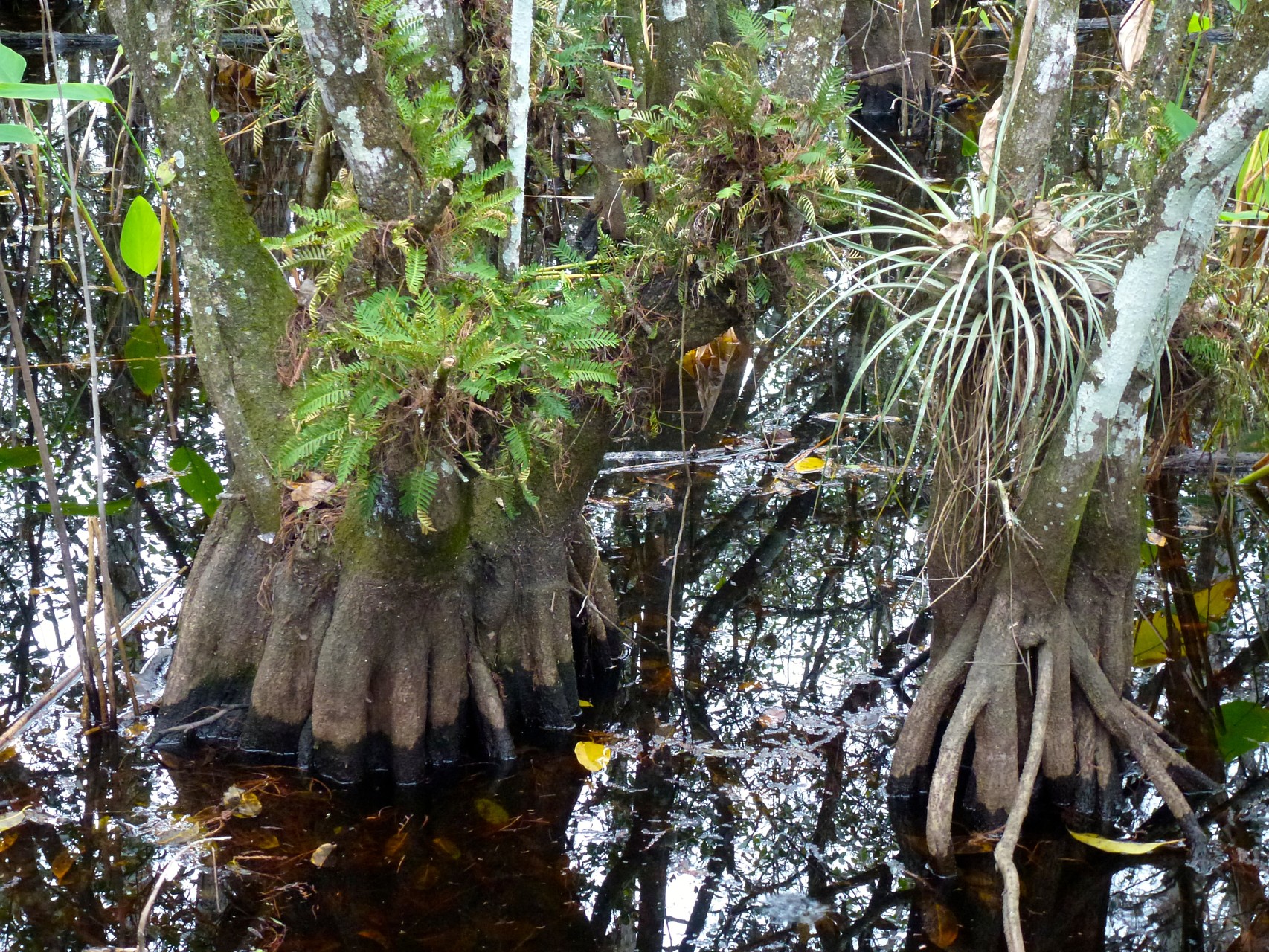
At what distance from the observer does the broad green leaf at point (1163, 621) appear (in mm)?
5824

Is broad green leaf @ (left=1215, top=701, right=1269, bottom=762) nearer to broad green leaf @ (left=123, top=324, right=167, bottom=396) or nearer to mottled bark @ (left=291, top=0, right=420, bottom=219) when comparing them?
mottled bark @ (left=291, top=0, right=420, bottom=219)

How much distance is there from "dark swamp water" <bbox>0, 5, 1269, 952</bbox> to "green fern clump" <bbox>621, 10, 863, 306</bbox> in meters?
1.33

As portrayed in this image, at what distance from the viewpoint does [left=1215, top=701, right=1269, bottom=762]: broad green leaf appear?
202 inches

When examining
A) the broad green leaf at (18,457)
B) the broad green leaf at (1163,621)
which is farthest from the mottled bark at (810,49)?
the broad green leaf at (18,457)

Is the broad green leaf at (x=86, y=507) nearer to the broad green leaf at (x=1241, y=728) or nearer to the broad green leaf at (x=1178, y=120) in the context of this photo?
the broad green leaf at (x=1178, y=120)

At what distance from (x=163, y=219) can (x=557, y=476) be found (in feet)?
17.3

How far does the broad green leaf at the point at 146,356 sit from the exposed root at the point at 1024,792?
6881 mm

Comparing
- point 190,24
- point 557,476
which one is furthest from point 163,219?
point 557,476

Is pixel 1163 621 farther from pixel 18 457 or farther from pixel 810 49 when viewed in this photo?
pixel 18 457

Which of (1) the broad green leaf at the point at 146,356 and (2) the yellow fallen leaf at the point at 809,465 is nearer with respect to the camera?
(2) the yellow fallen leaf at the point at 809,465

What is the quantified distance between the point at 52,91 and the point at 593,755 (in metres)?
3.26

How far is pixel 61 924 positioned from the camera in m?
4.05

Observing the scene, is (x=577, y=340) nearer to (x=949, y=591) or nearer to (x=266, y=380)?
(x=266, y=380)

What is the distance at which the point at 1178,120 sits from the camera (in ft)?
14.8
